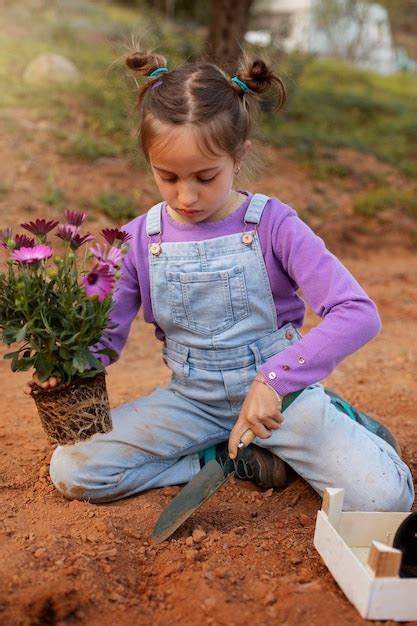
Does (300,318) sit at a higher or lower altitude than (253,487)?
higher

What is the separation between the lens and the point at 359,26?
2062 cm

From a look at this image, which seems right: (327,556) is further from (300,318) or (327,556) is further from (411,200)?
(411,200)

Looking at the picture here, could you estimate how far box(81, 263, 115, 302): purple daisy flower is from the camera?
221 centimetres

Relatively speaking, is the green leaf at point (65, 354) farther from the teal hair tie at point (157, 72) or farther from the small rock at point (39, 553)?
the teal hair tie at point (157, 72)

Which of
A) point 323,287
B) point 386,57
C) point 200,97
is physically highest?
point 200,97

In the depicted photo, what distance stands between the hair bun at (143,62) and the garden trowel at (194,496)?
1155 millimetres

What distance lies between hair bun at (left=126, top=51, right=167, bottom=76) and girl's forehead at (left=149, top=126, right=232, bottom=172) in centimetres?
36

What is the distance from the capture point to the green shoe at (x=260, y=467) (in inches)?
107

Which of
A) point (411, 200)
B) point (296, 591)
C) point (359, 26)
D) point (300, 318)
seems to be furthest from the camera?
point (359, 26)

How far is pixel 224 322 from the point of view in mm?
2588

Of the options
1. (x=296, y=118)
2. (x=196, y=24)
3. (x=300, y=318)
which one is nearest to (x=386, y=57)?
(x=196, y=24)

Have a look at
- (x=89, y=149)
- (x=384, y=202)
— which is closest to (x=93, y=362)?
(x=89, y=149)

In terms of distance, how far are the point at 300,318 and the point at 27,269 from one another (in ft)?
3.17

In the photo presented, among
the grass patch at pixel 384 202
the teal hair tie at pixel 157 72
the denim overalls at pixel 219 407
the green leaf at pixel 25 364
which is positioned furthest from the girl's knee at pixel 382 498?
the grass patch at pixel 384 202
